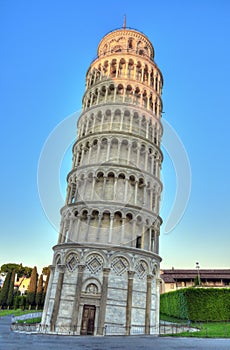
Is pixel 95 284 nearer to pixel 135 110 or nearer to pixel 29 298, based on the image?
pixel 135 110

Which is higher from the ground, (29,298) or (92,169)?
(92,169)

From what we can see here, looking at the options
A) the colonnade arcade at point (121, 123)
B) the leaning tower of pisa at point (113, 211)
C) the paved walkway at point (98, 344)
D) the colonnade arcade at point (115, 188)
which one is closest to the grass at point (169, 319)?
the leaning tower of pisa at point (113, 211)

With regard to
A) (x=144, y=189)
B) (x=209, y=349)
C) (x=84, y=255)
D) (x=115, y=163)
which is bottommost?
(x=209, y=349)

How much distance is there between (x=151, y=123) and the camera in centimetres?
3547

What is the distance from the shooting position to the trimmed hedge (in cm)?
3575

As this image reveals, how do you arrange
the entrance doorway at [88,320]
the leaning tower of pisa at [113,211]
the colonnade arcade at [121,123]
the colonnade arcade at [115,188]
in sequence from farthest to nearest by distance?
the colonnade arcade at [121,123] < the colonnade arcade at [115,188] < the leaning tower of pisa at [113,211] < the entrance doorway at [88,320]

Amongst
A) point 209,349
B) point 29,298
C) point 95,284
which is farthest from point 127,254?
point 29,298

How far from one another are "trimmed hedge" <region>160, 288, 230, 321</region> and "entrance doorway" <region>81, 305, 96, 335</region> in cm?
1761

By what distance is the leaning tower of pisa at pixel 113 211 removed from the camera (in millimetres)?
25609

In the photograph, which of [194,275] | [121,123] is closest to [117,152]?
[121,123]

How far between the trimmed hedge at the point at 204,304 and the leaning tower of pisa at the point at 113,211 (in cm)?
1109

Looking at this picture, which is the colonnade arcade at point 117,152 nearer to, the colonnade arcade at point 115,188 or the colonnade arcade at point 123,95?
the colonnade arcade at point 115,188

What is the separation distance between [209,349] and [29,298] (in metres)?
45.4

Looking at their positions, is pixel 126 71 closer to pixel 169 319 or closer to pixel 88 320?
pixel 88 320
